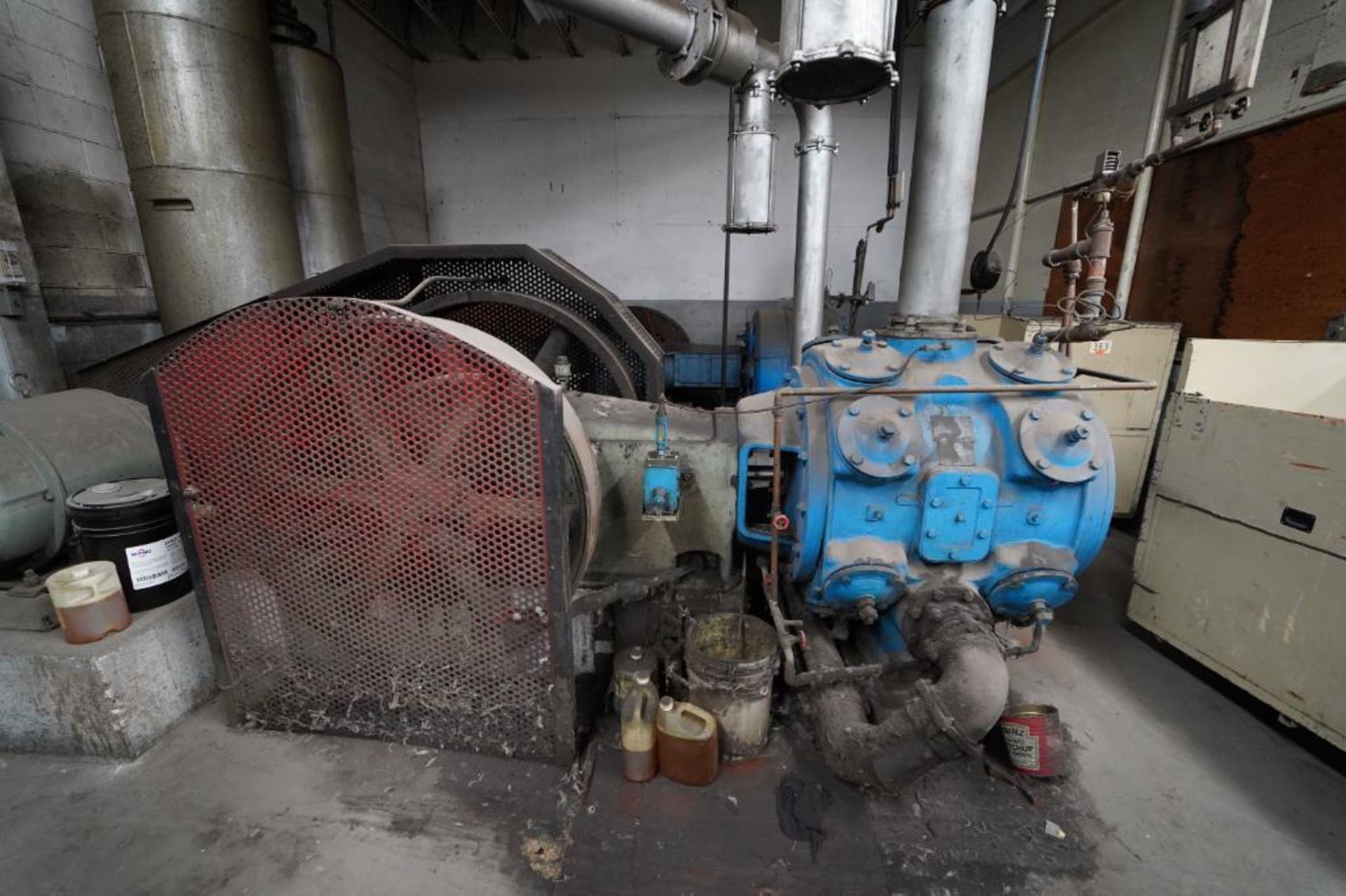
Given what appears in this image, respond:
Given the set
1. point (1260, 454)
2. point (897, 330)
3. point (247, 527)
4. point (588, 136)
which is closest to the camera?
point (247, 527)

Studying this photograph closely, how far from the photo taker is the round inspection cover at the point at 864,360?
4.91 ft

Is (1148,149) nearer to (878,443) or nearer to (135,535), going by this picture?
(878,443)

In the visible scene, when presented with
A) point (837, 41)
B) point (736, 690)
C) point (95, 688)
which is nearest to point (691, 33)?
point (837, 41)

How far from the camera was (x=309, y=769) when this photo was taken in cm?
141

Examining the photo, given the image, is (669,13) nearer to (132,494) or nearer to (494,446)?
(494,446)

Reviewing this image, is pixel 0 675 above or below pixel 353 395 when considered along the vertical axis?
below

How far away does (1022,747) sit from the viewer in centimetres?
138

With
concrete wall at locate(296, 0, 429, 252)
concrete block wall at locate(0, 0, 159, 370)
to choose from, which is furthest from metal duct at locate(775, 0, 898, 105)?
→ concrete wall at locate(296, 0, 429, 252)

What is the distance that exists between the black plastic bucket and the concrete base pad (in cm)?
7

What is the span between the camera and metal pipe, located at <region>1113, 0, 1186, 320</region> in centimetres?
302

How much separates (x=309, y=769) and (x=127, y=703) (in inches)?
20.3

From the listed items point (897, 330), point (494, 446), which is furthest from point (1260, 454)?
point (494, 446)

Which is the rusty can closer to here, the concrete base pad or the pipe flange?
the concrete base pad

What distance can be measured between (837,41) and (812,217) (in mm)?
1323
